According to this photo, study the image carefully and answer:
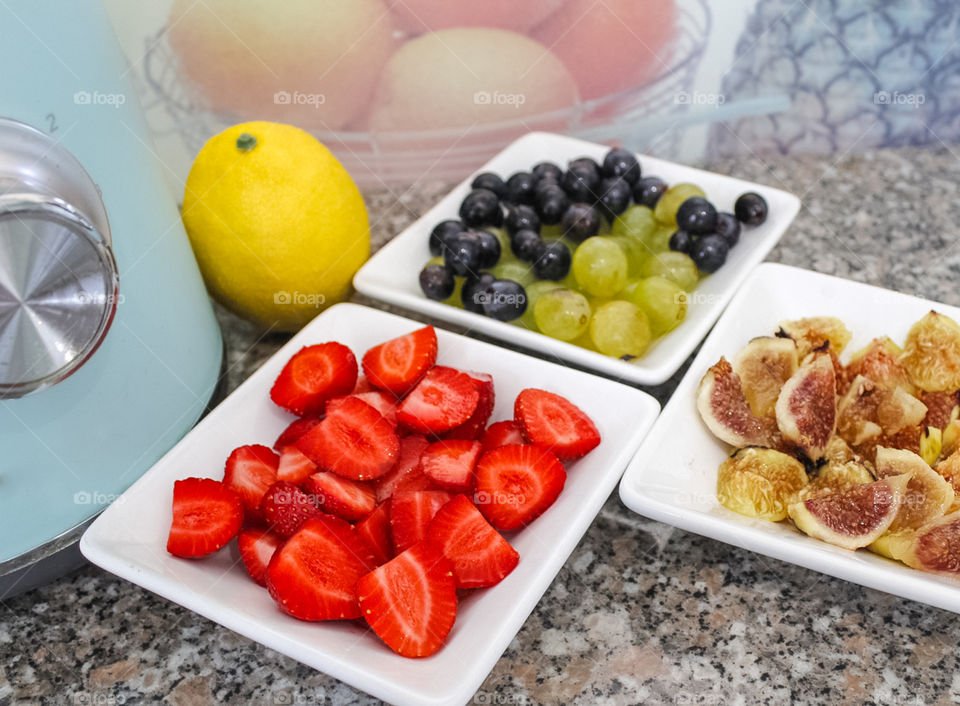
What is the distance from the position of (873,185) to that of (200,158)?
101cm

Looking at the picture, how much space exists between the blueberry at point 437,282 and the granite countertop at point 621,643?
1.01ft

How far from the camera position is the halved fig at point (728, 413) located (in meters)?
0.72

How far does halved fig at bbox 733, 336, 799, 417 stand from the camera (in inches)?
30.5

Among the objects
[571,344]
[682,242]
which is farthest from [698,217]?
[571,344]

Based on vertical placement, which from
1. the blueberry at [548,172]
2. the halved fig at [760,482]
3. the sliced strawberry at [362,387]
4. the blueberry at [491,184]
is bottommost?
the halved fig at [760,482]

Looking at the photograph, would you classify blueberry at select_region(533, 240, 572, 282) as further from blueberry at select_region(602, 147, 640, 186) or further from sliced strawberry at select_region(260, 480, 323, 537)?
sliced strawberry at select_region(260, 480, 323, 537)

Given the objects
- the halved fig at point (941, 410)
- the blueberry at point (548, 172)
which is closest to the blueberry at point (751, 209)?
the blueberry at point (548, 172)

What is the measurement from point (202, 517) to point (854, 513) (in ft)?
1.71

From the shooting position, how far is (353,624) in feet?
2.00

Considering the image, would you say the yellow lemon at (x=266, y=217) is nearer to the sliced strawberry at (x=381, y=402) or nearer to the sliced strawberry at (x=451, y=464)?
the sliced strawberry at (x=381, y=402)

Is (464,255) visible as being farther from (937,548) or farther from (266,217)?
(937,548)

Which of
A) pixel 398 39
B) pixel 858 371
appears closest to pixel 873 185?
pixel 858 371

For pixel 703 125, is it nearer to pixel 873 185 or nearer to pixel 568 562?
pixel 873 185

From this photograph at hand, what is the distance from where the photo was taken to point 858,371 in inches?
31.2
